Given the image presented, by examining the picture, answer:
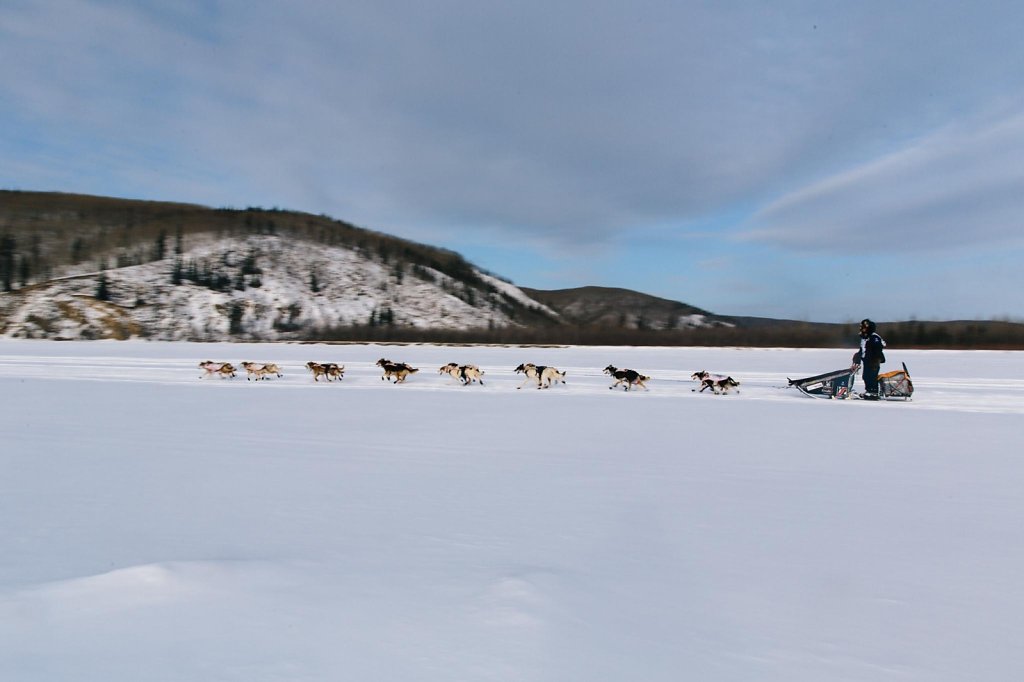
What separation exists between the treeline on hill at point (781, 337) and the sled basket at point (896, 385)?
22608 millimetres

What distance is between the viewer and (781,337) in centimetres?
3947

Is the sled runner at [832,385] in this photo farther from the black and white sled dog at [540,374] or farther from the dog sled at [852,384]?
the black and white sled dog at [540,374]

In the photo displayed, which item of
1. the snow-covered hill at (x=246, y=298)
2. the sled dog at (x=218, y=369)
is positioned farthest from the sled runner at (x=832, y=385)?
the snow-covered hill at (x=246, y=298)

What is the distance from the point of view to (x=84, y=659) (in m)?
2.28

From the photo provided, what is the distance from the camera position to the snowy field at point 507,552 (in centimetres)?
240

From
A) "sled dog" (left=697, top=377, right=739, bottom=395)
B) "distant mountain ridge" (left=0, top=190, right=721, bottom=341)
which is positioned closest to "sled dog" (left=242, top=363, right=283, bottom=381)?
"sled dog" (left=697, top=377, right=739, bottom=395)

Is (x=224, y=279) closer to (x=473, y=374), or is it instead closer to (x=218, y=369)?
(x=218, y=369)

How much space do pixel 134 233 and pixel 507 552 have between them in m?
137

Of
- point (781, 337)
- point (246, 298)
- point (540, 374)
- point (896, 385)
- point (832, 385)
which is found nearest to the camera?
point (896, 385)

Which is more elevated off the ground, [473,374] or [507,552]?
[473,374]

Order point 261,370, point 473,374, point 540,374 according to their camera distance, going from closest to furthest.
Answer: point 540,374
point 473,374
point 261,370

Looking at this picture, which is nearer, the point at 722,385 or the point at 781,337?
the point at 722,385

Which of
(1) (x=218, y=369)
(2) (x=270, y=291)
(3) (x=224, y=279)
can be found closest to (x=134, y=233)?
(3) (x=224, y=279)

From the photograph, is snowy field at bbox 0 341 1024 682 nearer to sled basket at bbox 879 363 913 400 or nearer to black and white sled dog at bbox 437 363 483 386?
sled basket at bbox 879 363 913 400
